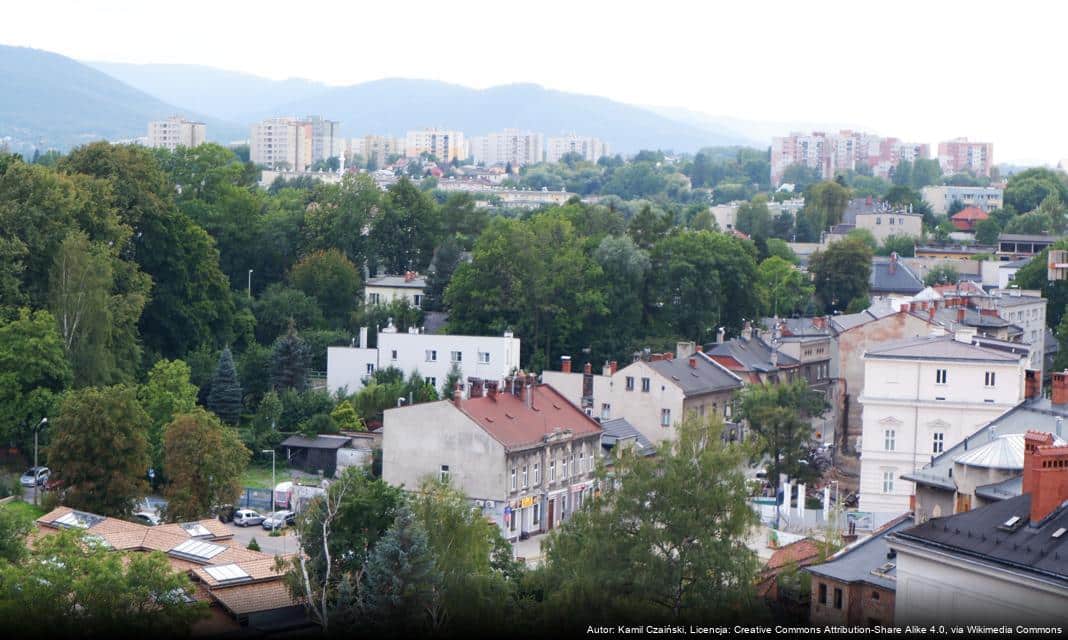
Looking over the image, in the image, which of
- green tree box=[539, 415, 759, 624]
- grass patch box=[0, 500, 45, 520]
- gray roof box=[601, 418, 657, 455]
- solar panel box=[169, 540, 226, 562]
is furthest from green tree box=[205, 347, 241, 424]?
green tree box=[539, 415, 759, 624]

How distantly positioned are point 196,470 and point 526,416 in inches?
333

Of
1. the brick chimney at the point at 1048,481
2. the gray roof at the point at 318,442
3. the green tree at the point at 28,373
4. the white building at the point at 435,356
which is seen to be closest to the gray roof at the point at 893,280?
the white building at the point at 435,356

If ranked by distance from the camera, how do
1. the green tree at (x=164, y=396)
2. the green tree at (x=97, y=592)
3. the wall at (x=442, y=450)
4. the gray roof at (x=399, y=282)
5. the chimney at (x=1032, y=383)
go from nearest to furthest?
1. the green tree at (x=97, y=592)
2. the chimney at (x=1032, y=383)
3. the wall at (x=442, y=450)
4. the green tree at (x=164, y=396)
5. the gray roof at (x=399, y=282)

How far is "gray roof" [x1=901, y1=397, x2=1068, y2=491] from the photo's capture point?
28.3 metres

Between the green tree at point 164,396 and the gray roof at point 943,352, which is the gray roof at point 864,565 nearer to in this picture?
the gray roof at point 943,352

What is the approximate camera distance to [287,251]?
232 ft

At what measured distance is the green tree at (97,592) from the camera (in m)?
23.6

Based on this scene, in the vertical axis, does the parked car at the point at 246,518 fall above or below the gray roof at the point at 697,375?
below

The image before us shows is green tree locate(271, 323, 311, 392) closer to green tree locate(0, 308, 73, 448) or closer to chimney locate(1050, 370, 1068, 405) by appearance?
green tree locate(0, 308, 73, 448)

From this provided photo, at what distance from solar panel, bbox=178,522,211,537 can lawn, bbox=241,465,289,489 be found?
10.1 metres

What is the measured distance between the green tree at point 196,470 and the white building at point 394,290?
28.3 metres

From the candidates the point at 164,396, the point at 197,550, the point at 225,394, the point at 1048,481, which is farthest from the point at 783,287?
the point at 1048,481

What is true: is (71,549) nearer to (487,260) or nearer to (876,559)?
(876,559)

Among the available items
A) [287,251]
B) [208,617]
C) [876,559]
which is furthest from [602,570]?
[287,251]
